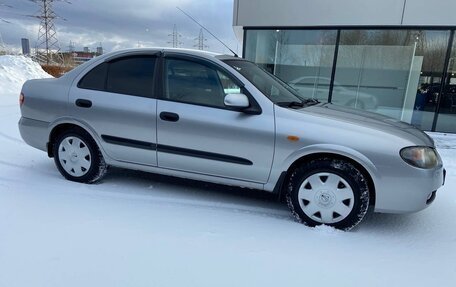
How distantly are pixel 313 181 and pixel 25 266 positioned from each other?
7.85 ft

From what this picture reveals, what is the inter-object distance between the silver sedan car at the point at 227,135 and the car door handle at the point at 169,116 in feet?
0.04

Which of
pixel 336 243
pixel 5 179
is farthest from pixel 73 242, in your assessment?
pixel 336 243

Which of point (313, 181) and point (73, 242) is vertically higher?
point (313, 181)

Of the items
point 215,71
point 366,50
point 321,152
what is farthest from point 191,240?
point 366,50

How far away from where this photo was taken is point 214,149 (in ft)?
11.3

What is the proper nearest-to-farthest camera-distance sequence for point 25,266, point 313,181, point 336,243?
1. point 25,266
2. point 336,243
3. point 313,181

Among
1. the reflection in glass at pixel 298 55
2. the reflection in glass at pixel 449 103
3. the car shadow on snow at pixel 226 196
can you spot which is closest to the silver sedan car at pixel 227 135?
the car shadow on snow at pixel 226 196

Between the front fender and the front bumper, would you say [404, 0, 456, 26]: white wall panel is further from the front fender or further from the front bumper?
the front fender

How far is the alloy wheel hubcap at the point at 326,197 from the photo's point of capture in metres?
3.15

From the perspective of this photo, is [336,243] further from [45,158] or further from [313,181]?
[45,158]

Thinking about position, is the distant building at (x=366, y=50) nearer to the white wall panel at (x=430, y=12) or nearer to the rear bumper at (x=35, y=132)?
the white wall panel at (x=430, y=12)

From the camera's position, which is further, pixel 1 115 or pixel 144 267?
pixel 1 115

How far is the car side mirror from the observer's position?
3262 mm

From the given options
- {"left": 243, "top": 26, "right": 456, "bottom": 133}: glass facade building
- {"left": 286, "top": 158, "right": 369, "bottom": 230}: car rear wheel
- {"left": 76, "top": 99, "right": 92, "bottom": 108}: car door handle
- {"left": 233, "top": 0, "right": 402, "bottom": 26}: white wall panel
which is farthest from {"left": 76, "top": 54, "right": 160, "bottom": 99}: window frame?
{"left": 243, "top": 26, "right": 456, "bottom": 133}: glass facade building
